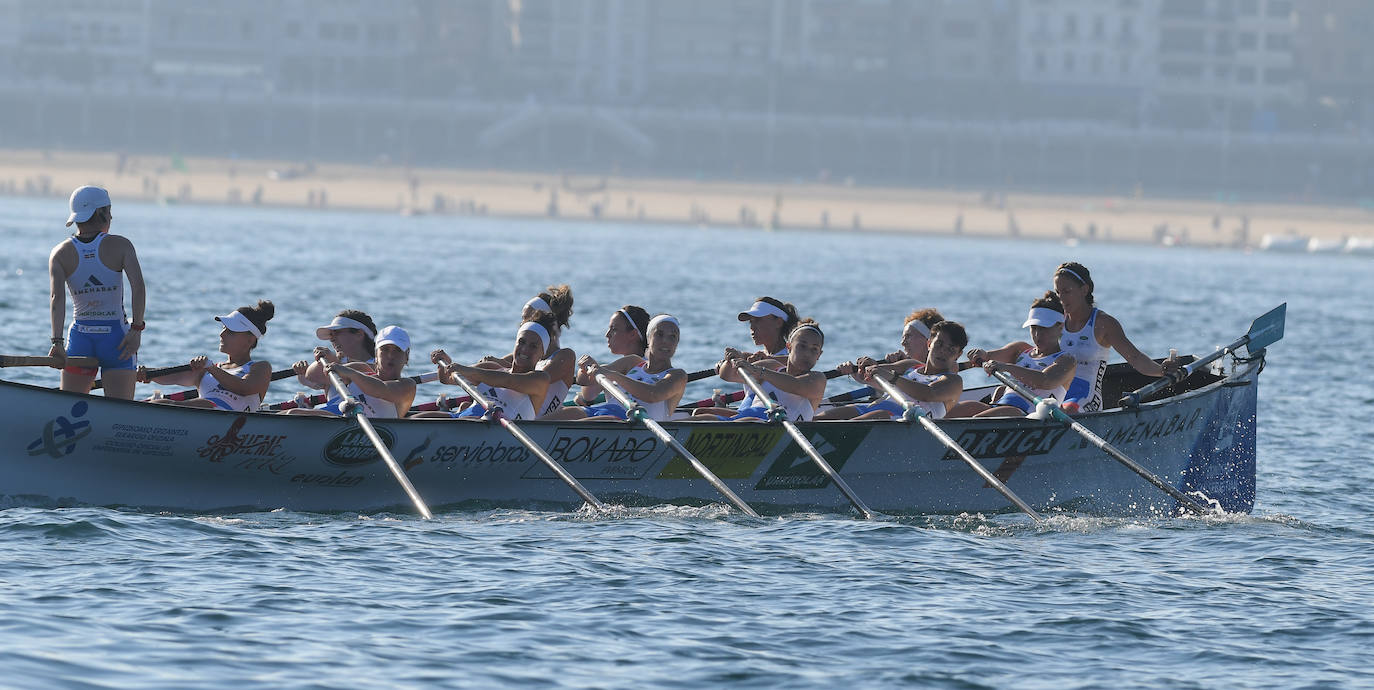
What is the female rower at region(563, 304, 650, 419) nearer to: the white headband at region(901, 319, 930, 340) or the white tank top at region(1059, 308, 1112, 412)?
the white headband at region(901, 319, 930, 340)

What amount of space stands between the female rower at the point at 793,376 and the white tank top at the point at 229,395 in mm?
3392

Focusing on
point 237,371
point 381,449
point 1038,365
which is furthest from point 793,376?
point 237,371

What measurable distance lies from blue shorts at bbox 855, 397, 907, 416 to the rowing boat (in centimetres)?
80

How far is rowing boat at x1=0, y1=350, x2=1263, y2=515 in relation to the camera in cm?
1188

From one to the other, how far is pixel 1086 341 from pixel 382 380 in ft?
17.1

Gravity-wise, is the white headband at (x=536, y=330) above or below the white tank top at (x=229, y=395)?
above

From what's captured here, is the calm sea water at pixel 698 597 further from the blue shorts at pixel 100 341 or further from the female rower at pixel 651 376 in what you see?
the blue shorts at pixel 100 341

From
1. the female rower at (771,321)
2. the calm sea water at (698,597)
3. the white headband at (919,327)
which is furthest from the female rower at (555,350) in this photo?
the white headband at (919,327)

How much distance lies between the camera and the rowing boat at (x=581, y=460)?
11.9 m

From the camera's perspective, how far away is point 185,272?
4569 cm

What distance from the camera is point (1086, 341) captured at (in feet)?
44.8

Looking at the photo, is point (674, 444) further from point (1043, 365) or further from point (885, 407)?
point (1043, 365)

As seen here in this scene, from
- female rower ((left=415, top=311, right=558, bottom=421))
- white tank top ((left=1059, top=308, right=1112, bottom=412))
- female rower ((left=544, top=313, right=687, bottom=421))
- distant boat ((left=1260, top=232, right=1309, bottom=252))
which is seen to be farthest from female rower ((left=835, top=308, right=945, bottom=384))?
distant boat ((left=1260, top=232, right=1309, bottom=252))

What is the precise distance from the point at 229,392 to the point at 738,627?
430 centimetres
